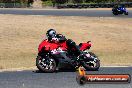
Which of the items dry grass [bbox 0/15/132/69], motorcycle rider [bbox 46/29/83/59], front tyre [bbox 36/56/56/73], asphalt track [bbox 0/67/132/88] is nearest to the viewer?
asphalt track [bbox 0/67/132/88]

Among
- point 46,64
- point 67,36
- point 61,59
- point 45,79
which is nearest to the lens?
point 45,79

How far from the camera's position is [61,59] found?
49.6ft

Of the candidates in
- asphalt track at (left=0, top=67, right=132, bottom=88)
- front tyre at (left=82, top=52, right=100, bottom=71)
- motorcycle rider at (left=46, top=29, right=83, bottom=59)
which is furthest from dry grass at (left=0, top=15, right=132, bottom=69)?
front tyre at (left=82, top=52, right=100, bottom=71)

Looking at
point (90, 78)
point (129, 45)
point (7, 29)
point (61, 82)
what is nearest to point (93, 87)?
point (61, 82)

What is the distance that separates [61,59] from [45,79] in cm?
172

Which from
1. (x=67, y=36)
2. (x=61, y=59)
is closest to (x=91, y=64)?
(x=61, y=59)

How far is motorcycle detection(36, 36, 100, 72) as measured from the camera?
1497cm

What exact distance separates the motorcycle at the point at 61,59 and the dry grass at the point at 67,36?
2509mm

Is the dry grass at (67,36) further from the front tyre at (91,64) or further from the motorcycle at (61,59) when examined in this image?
the front tyre at (91,64)

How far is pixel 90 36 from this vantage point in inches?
1163

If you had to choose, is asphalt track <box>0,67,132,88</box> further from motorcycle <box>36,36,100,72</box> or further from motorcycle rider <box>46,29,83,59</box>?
motorcycle rider <box>46,29,83,59</box>

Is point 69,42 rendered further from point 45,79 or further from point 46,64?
point 45,79

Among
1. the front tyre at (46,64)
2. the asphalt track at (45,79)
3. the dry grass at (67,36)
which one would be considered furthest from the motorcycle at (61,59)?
the dry grass at (67,36)

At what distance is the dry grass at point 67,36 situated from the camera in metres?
20.3
